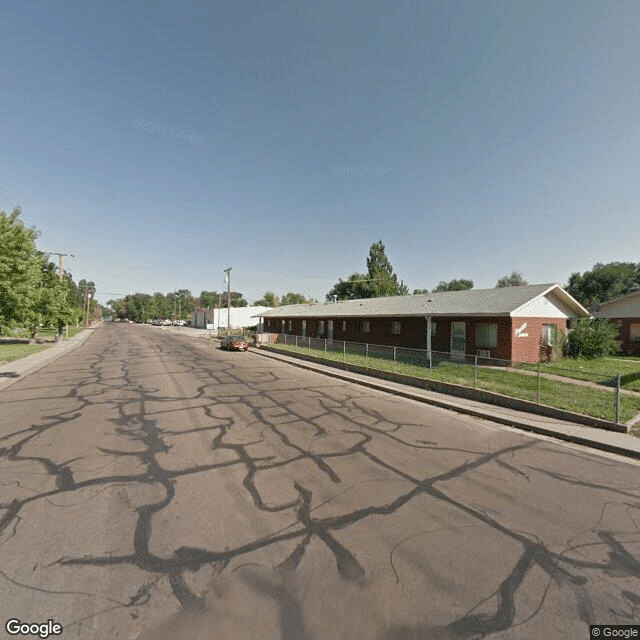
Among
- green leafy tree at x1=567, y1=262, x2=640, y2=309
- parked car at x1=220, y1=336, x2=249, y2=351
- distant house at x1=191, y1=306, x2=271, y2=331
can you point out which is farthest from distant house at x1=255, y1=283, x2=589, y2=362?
green leafy tree at x1=567, y1=262, x2=640, y2=309

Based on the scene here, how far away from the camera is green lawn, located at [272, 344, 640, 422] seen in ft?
28.4

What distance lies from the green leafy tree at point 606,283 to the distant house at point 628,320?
43156 millimetres

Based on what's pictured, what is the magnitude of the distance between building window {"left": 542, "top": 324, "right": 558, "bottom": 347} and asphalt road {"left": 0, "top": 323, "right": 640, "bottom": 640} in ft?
41.1

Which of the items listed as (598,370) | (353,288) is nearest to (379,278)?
(353,288)

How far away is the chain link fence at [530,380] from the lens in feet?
28.4

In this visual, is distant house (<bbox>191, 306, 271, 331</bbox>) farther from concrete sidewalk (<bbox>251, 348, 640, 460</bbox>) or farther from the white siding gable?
concrete sidewalk (<bbox>251, 348, 640, 460</bbox>)

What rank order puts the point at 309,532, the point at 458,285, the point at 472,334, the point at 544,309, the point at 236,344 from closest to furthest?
the point at 309,532 < the point at 472,334 < the point at 544,309 < the point at 236,344 < the point at 458,285

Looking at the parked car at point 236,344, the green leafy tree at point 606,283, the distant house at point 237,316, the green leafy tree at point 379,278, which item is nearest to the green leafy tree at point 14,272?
the parked car at point 236,344

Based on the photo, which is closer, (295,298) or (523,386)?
(523,386)

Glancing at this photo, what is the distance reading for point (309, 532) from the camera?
12.0ft

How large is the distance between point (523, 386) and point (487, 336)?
572cm

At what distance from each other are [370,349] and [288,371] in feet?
20.4

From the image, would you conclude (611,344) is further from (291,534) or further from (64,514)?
(64,514)

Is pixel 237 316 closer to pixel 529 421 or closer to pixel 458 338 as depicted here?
pixel 458 338
